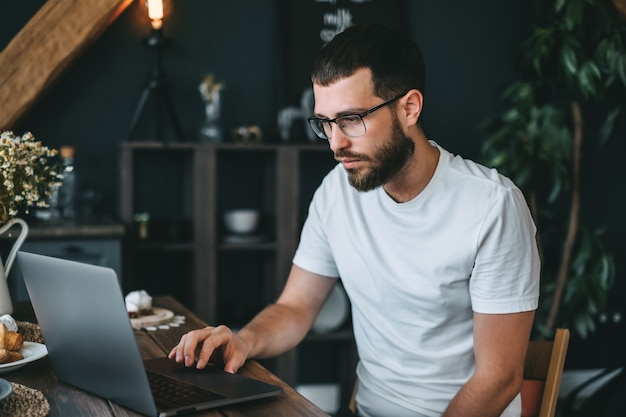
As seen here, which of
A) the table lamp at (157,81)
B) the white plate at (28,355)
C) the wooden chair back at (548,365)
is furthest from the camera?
the table lamp at (157,81)

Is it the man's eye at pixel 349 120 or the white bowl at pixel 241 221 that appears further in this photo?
the white bowl at pixel 241 221

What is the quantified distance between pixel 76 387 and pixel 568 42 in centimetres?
291

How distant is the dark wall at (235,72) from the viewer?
3.73 metres

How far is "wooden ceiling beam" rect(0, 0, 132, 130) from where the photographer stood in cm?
335

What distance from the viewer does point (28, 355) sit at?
5.21ft

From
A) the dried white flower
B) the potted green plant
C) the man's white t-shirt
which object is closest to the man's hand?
the man's white t-shirt

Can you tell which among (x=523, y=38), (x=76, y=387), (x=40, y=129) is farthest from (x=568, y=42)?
(x=76, y=387)

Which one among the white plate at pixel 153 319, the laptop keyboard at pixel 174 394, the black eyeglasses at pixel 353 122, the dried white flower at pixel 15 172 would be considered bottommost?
the white plate at pixel 153 319

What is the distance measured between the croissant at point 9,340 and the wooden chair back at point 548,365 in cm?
108

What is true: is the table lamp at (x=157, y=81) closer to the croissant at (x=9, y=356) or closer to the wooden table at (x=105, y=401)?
the wooden table at (x=105, y=401)

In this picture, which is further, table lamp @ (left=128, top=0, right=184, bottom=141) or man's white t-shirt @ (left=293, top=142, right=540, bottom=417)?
table lamp @ (left=128, top=0, right=184, bottom=141)

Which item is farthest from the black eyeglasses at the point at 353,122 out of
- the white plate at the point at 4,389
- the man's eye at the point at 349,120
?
the white plate at the point at 4,389

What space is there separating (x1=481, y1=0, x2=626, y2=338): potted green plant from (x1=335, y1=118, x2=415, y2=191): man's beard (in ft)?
6.33

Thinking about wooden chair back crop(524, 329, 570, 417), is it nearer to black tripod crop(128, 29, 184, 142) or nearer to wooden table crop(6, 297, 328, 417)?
wooden table crop(6, 297, 328, 417)
